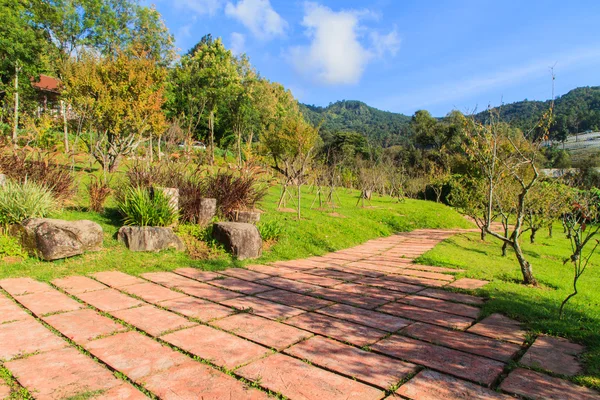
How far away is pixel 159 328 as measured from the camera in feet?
8.84

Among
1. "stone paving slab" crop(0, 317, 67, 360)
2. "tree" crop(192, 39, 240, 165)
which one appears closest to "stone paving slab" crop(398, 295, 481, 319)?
"stone paving slab" crop(0, 317, 67, 360)

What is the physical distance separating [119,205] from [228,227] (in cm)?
184

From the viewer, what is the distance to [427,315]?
321 cm

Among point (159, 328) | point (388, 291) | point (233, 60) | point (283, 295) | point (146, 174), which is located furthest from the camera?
point (233, 60)

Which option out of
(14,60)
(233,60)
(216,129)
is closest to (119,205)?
(14,60)

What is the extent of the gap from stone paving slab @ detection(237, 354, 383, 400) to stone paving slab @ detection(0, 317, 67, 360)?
1225 mm

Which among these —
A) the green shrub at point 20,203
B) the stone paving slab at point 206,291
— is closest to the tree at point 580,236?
the stone paving slab at point 206,291

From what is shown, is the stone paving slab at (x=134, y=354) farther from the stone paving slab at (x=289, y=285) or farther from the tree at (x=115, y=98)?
the tree at (x=115, y=98)

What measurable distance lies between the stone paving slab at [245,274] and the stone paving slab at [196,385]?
88.0 inches

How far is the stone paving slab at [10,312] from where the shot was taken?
274 cm

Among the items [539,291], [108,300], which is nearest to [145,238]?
[108,300]

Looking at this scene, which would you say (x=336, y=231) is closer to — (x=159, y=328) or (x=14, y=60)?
(x=159, y=328)

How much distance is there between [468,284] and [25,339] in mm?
4026

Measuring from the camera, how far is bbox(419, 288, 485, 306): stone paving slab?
3.63 meters
